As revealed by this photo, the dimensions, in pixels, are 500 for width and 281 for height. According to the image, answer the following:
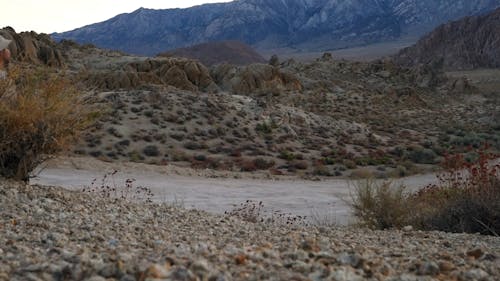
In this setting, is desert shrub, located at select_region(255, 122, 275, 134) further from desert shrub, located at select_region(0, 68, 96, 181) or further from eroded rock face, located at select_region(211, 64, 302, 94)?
desert shrub, located at select_region(0, 68, 96, 181)

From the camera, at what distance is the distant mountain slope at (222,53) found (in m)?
163

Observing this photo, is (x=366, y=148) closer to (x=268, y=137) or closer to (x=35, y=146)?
(x=268, y=137)

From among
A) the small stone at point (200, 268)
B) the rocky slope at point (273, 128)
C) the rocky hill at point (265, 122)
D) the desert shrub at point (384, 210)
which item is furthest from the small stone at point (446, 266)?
the rocky slope at point (273, 128)

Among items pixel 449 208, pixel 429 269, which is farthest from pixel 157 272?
pixel 449 208

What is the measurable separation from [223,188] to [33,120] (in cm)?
1063

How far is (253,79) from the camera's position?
56.2 m

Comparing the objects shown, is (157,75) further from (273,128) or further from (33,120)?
(33,120)

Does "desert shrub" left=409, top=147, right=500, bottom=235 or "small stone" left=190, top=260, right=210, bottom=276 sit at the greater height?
"small stone" left=190, top=260, right=210, bottom=276

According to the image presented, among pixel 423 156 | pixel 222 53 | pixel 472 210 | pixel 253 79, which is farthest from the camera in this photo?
pixel 222 53

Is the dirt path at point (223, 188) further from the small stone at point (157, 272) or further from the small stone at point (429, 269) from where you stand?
the small stone at point (157, 272)

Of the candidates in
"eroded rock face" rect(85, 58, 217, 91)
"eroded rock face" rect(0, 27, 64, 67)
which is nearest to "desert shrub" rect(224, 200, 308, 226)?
"eroded rock face" rect(85, 58, 217, 91)

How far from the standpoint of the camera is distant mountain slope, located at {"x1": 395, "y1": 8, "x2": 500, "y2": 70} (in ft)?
385

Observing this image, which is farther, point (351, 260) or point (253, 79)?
point (253, 79)

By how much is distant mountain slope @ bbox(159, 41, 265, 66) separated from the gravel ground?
498 ft
